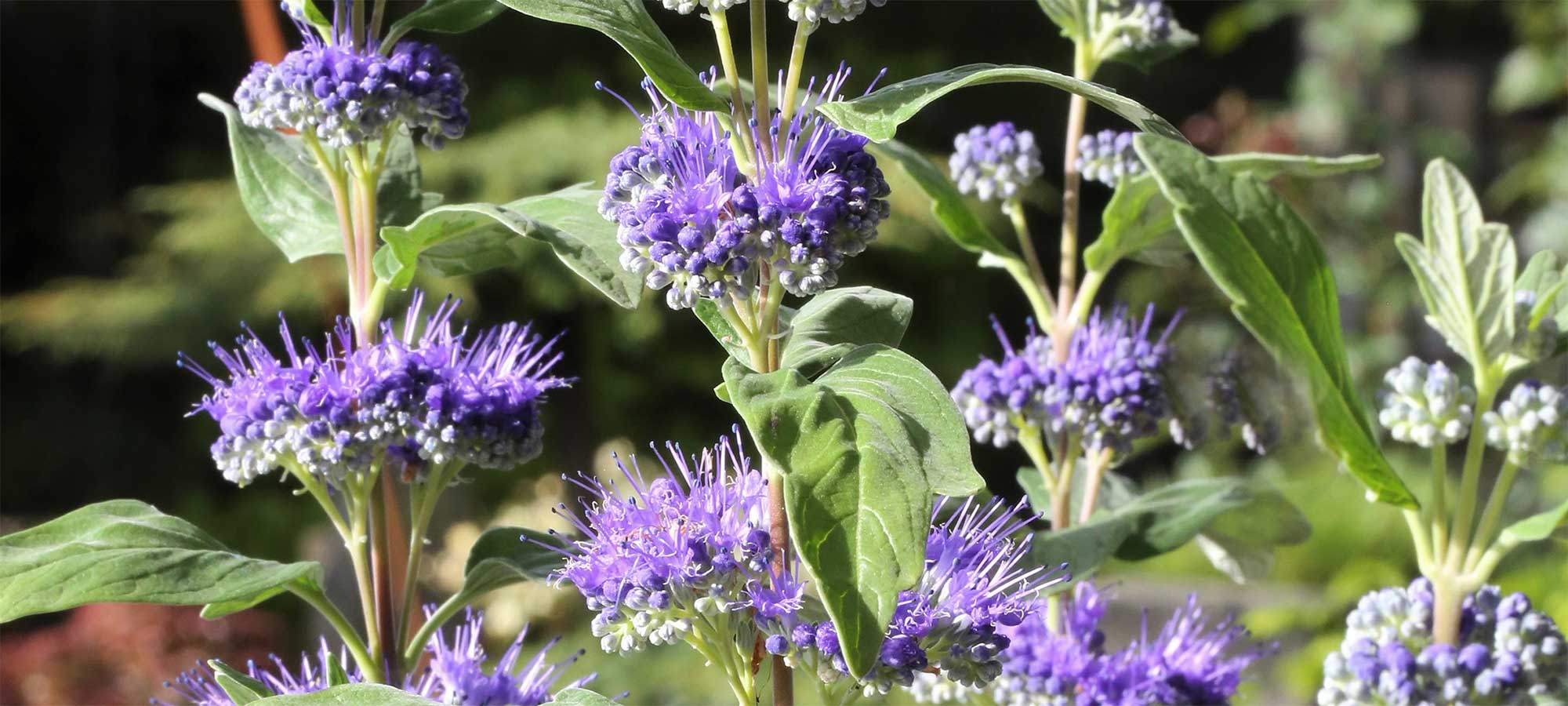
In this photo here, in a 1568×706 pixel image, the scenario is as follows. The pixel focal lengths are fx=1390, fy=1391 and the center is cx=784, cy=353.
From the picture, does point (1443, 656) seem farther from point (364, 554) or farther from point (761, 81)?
point (364, 554)

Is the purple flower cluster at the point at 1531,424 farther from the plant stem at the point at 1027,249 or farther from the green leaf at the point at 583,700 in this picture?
the green leaf at the point at 583,700

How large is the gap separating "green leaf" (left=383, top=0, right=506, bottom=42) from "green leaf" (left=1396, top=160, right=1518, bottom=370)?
23.3 inches

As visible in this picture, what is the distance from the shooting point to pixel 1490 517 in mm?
851

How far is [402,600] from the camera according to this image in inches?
36.4

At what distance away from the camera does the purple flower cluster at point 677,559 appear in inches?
26.0

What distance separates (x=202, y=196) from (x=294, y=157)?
4424 mm

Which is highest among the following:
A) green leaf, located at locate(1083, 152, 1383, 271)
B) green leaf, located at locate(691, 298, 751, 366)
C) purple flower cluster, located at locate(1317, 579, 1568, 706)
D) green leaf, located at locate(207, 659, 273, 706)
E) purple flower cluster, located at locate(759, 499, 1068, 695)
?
green leaf, located at locate(1083, 152, 1383, 271)

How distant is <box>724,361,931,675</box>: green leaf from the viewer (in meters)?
0.53

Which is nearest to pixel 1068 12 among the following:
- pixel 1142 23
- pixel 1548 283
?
pixel 1142 23

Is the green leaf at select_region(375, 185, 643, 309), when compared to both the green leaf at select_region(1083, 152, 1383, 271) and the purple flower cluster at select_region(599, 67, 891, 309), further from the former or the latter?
the green leaf at select_region(1083, 152, 1383, 271)

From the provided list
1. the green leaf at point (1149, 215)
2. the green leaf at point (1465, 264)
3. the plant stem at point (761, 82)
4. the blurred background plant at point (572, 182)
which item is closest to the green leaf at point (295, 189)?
the plant stem at point (761, 82)

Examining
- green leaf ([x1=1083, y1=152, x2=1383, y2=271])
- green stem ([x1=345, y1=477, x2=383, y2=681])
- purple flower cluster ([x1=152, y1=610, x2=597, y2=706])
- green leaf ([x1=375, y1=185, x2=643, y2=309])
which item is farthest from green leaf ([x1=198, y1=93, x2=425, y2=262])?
green leaf ([x1=1083, y1=152, x2=1383, y2=271])

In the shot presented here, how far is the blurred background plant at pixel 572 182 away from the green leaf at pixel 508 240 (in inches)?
142

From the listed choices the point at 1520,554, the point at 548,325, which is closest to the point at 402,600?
the point at 548,325
